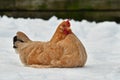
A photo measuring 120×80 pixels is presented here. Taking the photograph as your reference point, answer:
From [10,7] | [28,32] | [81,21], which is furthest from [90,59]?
[10,7]

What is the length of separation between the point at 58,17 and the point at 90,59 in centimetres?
335

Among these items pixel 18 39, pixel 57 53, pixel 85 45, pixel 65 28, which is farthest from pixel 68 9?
pixel 57 53

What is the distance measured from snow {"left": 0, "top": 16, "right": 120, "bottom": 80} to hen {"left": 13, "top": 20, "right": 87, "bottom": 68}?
82 mm

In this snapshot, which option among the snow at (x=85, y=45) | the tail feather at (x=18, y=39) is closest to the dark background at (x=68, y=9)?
the snow at (x=85, y=45)

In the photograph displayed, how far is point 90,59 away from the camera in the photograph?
567 centimetres

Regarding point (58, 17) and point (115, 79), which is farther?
point (58, 17)

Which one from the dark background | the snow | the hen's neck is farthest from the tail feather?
the dark background

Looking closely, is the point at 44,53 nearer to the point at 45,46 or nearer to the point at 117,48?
the point at 45,46

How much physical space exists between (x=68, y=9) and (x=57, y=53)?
4.01 meters

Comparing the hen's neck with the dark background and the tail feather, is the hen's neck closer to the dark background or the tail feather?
the tail feather

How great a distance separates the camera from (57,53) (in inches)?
195

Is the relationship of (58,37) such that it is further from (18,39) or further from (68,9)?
(68,9)

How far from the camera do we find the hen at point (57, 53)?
4949mm

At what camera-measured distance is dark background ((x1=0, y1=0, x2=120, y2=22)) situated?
8.83 meters
